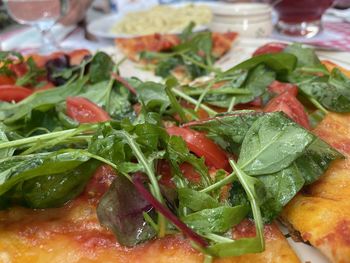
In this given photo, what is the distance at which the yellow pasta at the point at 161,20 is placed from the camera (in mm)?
3299

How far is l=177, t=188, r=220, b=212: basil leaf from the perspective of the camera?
105 cm

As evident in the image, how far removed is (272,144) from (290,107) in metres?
0.35

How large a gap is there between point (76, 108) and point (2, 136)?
1.28 ft

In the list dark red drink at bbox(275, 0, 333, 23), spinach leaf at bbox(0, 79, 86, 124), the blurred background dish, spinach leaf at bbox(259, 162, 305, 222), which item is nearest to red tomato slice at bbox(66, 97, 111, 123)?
spinach leaf at bbox(0, 79, 86, 124)

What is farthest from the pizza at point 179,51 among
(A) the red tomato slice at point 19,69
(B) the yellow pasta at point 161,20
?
(A) the red tomato slice at point 19,69

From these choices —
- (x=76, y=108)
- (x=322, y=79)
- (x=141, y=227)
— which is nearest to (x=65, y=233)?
(x=141, y=227)

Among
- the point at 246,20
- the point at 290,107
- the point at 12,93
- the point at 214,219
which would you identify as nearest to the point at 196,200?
the point at 214,219

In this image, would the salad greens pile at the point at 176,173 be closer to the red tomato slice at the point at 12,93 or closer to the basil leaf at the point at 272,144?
the basil leaf at the point at 272,144

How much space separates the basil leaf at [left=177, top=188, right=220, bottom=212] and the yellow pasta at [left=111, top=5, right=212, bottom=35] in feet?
7.05

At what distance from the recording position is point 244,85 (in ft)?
5.60

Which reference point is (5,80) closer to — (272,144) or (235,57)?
(235,57)

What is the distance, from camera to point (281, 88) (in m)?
1.66

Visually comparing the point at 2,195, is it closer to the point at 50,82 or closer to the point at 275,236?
the point at 275,236

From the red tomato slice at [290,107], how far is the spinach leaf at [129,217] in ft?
1.92
